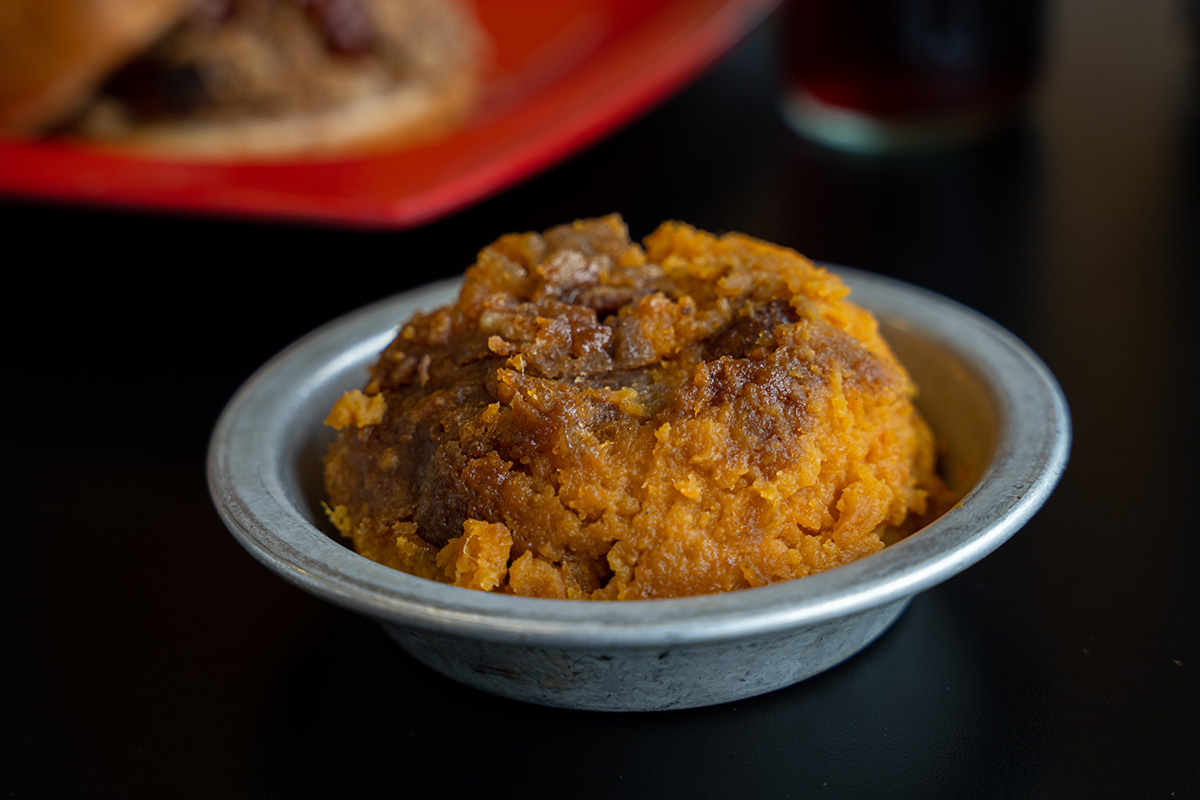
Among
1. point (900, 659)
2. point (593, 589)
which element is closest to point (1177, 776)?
point (900, 659)

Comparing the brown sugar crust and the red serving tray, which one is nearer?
the brown sugar crust

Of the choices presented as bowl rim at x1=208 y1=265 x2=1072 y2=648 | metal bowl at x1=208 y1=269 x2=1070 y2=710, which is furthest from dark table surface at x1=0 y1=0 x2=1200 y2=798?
bowl rim at x1=208 y1=265 x2=1072 y2=648

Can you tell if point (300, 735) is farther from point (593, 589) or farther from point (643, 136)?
point (643, 136)

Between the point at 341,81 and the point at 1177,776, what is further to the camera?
the point at 341,81

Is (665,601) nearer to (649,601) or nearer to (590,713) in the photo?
(649,601)

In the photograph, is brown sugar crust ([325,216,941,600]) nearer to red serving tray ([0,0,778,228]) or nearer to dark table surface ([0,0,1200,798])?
dark table surface ([0,0,1200,798])

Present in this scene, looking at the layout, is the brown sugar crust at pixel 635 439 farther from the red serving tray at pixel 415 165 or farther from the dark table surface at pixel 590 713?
the red serving tray at pixel 415 165

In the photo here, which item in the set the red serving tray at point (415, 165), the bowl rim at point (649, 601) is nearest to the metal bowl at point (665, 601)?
the bowl rim at point (649, 601)
